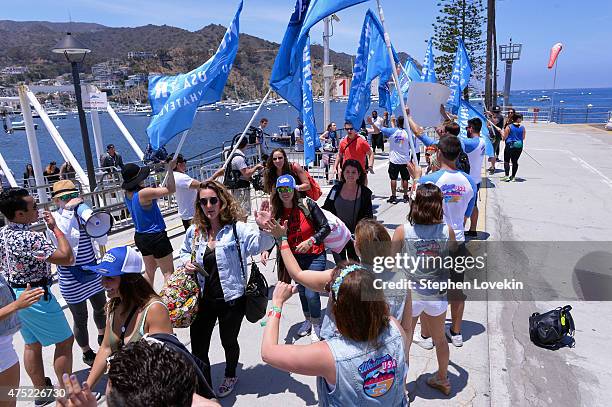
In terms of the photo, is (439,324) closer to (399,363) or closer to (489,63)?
(399,363)

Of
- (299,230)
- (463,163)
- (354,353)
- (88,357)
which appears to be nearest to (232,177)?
(299,230)

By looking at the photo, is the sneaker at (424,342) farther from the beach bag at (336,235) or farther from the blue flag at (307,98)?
the blue flag at (307,98)

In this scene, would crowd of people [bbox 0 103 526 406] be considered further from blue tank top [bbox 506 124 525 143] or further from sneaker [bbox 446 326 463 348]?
blue tank top [bbox 506 124 525 143]

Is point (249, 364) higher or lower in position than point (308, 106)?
lower

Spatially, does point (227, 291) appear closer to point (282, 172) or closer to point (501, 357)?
point (282, 172)

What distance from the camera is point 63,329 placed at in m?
3.41

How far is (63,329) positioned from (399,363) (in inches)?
113

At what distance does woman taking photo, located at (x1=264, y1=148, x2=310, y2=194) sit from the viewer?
5.14m

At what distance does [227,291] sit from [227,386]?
89 cm

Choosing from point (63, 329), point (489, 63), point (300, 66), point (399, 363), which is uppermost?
point (489, 63)

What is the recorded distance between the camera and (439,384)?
11.3ft

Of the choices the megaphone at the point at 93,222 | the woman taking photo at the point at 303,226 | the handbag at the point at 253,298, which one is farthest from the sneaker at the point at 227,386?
the megaphone at the point at 93,222

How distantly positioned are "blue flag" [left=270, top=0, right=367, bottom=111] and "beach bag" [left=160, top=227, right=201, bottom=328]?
11.7 feet

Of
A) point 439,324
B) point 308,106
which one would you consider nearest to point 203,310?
point 439,324
